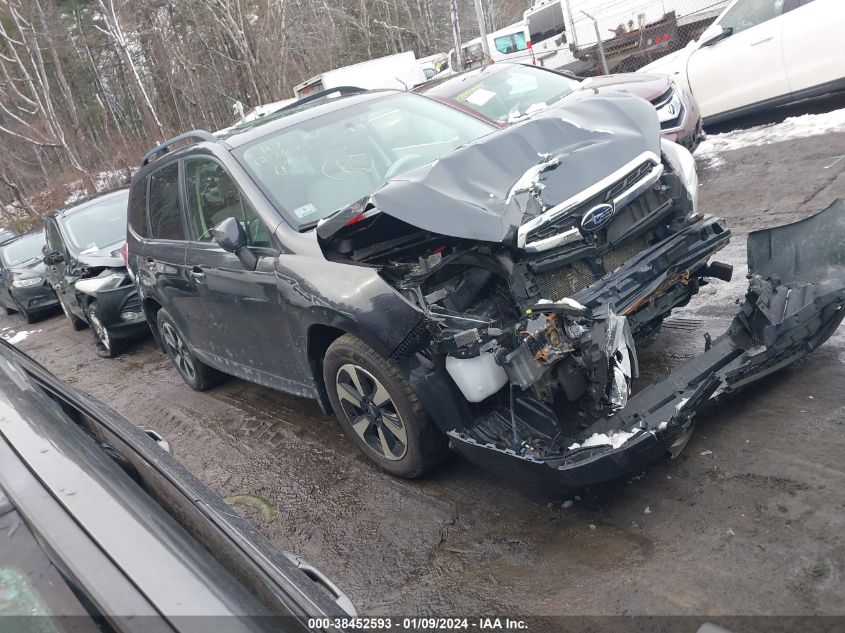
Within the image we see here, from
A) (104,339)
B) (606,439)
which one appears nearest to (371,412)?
(606,439)

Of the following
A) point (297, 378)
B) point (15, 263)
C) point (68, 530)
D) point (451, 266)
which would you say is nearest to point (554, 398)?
point (451, 266)

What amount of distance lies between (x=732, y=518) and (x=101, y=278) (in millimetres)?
7508

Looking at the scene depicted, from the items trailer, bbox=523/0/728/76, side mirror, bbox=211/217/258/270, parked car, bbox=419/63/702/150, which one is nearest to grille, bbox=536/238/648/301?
side mirror, bbox=211/217/258/270

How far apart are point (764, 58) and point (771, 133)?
2.91ft

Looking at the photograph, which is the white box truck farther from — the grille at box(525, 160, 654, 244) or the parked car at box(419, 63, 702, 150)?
the grille at box(525, 160, 654, 244)

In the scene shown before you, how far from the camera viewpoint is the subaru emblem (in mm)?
3166

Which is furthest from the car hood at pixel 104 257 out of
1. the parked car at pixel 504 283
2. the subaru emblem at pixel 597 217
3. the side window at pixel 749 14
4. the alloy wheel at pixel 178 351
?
the side window at pixel 749 14

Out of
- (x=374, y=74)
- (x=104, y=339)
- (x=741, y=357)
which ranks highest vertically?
(x=374, y=74)

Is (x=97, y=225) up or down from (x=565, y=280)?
up

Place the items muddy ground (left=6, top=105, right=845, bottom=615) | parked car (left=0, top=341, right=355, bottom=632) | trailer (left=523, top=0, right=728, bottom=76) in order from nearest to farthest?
parked car (left=0, top=341, right=355, bottom=632)
muddy ground (left=6, top=105, right=845, bottom=615)
trailer (left=523, top=0, right=728, bottom=76)

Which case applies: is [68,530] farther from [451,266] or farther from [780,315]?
[780,315]

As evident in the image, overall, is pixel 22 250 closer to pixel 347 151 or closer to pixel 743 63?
pixel 347 151

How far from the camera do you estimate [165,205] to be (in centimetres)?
516

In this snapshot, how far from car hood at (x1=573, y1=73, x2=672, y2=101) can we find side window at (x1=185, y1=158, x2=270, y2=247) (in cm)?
453
